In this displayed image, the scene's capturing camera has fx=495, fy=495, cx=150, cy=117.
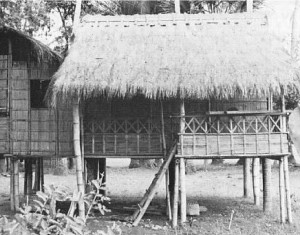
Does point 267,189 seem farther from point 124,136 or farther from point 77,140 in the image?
point 77,140

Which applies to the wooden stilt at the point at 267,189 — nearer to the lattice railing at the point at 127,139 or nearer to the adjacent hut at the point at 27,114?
the lattice railing at the point at 127,139

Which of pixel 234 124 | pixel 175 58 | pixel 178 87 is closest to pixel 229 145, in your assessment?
pixel 234 124

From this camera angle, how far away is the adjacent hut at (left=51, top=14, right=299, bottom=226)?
11.4m

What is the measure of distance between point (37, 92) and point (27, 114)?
3.56 ft

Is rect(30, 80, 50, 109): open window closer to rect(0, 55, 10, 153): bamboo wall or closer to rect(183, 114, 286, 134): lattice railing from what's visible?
rect(0, 55, 10, 153): bamboo wall

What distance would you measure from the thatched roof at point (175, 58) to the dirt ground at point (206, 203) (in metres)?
3.05

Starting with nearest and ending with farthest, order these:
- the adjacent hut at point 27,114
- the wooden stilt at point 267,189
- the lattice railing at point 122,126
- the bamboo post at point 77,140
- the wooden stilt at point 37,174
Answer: the bamboo post at point 77,140
the lattice railing at point 122,126
the adjacent hut at point 27,114
the wooden stilt at point 267,189
the wooden stilt at point 37,174

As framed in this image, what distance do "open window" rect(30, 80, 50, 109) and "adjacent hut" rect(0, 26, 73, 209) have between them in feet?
1.30

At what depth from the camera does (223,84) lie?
1127cm

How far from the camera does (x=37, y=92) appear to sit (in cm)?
1400

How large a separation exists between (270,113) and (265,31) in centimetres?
248

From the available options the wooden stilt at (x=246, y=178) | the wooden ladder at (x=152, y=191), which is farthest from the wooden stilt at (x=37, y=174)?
the wooden stilt at (x=246, y=178)

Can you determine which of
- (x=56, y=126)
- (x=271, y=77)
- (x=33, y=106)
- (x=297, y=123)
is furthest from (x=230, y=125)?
(x=297, y=123)

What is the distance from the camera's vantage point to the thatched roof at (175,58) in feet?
37.2
